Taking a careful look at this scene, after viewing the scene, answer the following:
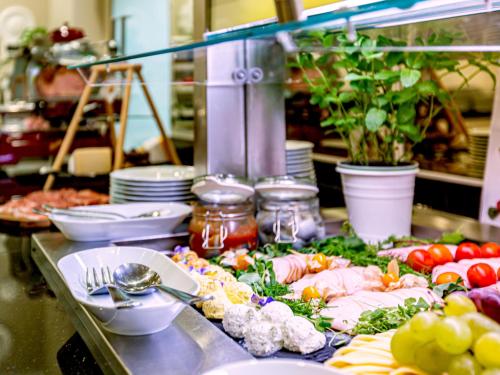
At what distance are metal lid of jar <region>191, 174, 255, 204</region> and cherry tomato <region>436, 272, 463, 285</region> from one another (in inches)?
16.8

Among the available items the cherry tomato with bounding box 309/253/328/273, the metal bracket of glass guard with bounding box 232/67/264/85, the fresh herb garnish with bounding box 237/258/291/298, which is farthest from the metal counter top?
the metal bracket of glass guard with bounding box 232/67/264/85

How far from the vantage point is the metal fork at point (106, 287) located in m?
0.83

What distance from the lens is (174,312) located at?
0.85 m

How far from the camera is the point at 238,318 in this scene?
0.88 m

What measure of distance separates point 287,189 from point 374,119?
23 centimetres

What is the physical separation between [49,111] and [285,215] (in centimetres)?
256

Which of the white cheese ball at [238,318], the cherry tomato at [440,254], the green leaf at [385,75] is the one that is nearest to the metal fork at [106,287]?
the white cheese ball at [238,318]

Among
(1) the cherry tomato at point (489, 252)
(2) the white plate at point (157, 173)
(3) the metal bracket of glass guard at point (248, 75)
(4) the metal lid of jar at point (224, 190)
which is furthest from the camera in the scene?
(2) the white plate at point (157, 173)

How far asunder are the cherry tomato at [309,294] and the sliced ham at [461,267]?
228 mm

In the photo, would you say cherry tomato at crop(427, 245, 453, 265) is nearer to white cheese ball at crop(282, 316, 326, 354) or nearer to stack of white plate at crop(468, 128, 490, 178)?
white cheese ball at crop(282, 316, 326, 354)

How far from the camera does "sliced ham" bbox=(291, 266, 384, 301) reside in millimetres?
1026

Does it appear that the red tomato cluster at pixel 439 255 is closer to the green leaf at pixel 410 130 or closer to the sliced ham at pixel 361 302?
the sliced ham at pixel 361 302

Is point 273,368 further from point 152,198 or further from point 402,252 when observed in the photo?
point 152,198

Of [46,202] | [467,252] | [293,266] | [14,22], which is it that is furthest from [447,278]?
[14,22]
